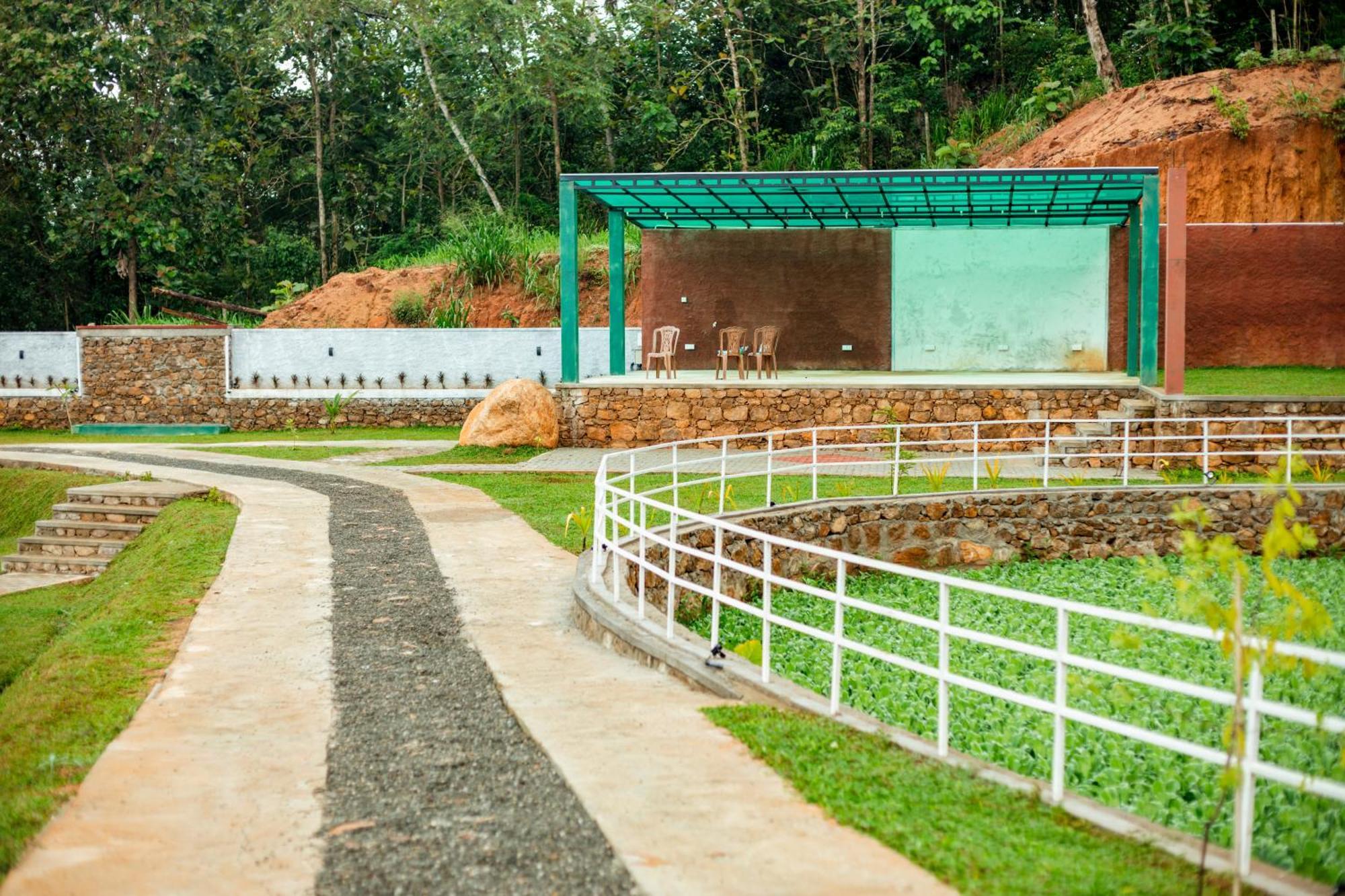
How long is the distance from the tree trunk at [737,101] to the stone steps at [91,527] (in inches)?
883

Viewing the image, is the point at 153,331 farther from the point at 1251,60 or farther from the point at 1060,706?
the point at 1060,706

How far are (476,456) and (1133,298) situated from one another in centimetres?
1217

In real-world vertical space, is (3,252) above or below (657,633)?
above

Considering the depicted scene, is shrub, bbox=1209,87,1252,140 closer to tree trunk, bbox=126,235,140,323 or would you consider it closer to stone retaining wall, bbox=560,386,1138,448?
stone retaining wall, bbox=560,386,1138,448

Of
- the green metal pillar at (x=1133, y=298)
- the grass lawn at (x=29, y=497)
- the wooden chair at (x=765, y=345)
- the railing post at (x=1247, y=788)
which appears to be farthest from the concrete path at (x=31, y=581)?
the green metal pillar at (x=1133, y=298)

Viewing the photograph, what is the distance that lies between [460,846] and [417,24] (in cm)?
3521

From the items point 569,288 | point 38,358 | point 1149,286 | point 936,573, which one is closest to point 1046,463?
point 936,573

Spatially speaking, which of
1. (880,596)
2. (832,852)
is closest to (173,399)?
(880,596)

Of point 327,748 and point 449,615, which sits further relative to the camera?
point 449,615

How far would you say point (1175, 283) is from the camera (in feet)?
63.7

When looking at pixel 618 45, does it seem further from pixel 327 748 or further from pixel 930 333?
pixel 327 748

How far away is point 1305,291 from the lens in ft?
81.1

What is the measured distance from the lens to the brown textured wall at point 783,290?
2631cm

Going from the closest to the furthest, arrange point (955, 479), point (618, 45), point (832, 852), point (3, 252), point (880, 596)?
point (832, 852)
point (880, 596)
point (955, 479)
point (3, 252)
point (618, 45)
